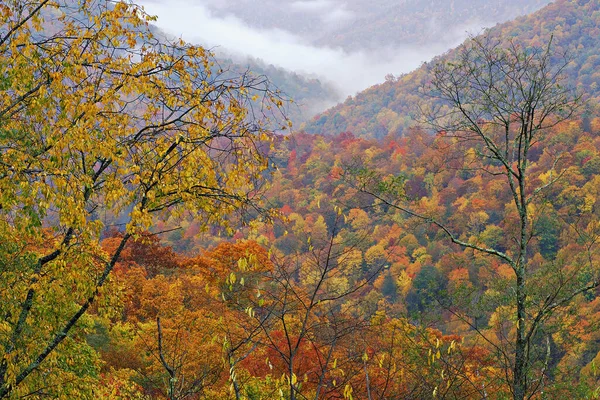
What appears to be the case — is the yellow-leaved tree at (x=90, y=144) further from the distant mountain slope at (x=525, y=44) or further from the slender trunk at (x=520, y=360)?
the distant mountain slope at (x=525, y=44)

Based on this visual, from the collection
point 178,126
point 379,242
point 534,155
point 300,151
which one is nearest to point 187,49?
point 178,126

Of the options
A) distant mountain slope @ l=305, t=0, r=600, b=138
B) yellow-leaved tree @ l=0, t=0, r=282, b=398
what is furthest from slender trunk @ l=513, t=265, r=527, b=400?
distant mountain slope @ l=305, t=0, r=600, b=138

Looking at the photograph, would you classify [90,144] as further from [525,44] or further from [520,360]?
[525,44]

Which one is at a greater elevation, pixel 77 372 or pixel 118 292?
pixel 118 292

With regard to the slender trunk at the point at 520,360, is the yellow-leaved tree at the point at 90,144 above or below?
above

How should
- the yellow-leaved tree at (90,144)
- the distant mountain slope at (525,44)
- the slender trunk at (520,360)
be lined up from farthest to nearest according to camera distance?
the distant mountain slope at (525,44)
the slender trunk at (520,360)
the yellow-leaved tree at (90,144)

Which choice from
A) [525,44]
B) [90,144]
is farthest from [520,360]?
[525,44]

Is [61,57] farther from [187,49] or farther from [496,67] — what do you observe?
[496,67]

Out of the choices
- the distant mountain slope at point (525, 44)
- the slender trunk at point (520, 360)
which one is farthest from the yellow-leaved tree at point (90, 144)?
the distant mountain slope at point (525, 44)
